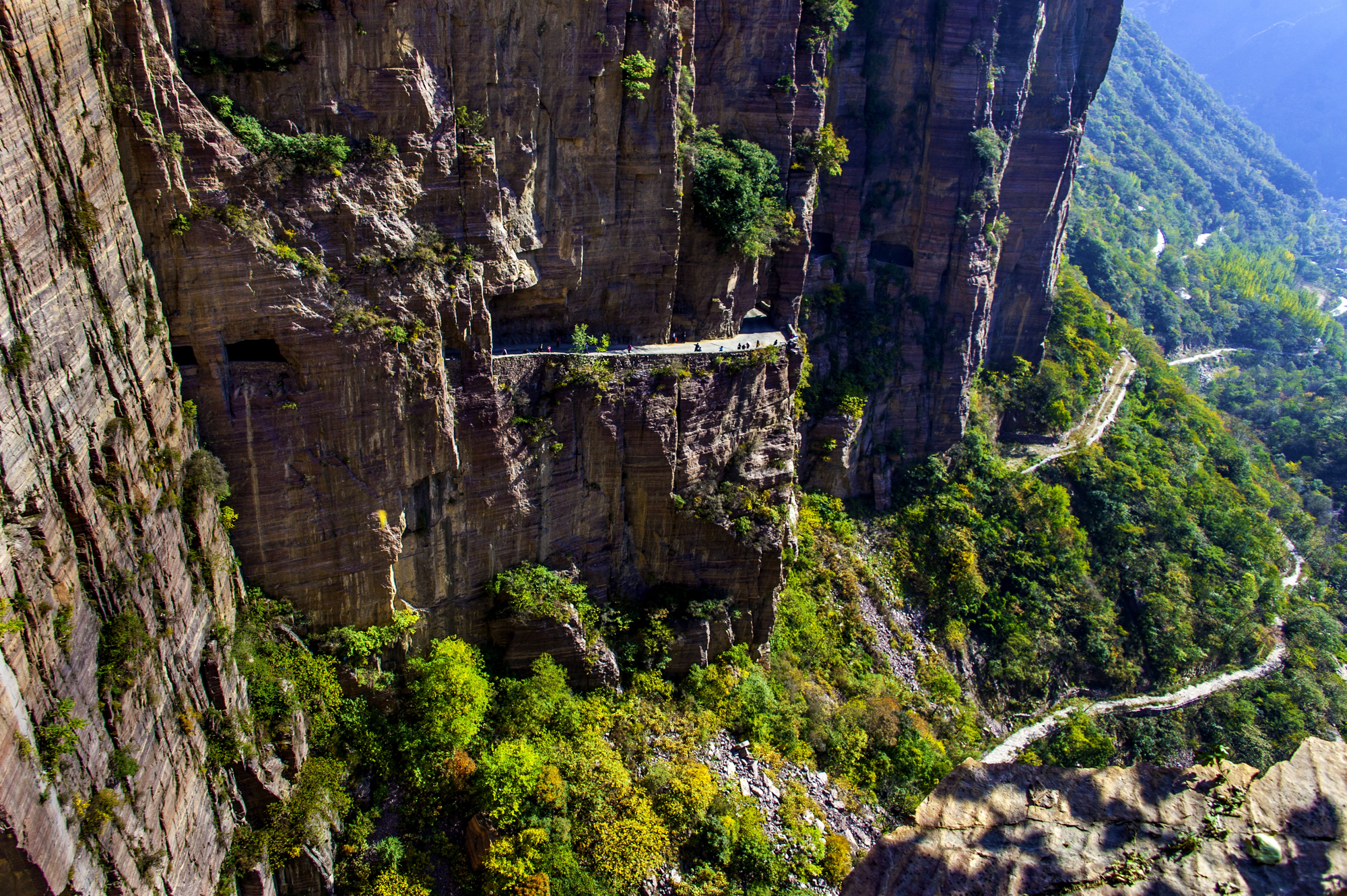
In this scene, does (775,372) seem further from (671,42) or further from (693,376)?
(671,42)

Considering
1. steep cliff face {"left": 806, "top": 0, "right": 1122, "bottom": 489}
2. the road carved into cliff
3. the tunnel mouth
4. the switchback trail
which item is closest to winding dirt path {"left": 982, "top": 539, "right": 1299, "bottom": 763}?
the switchback trail

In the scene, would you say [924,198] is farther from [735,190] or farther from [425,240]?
[425,240]

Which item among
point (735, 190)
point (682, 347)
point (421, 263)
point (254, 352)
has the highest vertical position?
point (735, 190)

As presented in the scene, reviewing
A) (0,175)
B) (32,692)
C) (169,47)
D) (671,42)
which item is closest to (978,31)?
(671,42)

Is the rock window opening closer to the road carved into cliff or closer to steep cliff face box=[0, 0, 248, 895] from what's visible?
the road carved into cliff

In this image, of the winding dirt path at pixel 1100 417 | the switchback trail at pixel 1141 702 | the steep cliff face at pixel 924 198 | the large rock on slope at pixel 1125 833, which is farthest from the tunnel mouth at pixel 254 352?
the winding dirt path at pixel 1100 417

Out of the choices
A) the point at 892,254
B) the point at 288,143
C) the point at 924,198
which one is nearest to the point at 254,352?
the point at 288,143
